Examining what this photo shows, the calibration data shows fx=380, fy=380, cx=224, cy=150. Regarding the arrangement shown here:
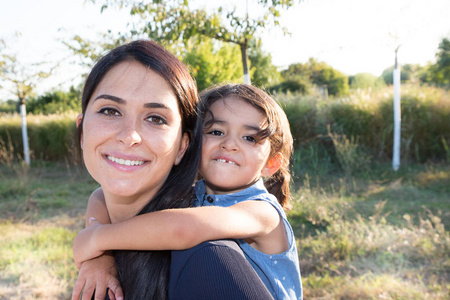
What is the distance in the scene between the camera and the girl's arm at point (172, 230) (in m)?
1.15

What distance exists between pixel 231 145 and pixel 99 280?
0.82 m

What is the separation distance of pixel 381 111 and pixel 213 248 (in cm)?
937

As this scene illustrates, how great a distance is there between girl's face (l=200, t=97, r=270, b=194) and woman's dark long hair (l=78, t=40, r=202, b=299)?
31cm

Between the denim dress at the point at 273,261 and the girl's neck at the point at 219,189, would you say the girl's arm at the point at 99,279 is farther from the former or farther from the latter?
the girl's neck at the point at 219,189

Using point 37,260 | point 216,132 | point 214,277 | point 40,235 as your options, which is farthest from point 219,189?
point 40,235

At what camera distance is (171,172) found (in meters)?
1.52

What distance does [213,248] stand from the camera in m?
0.99

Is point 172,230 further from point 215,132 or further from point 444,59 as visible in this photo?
point 444,59

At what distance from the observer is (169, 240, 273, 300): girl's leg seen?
884 mm

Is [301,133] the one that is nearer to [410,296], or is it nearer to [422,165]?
[422,165]

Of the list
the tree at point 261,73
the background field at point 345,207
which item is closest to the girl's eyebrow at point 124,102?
the tree at point 261,73

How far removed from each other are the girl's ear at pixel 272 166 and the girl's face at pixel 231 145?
247 millimetres

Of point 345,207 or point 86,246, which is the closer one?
point 86,246

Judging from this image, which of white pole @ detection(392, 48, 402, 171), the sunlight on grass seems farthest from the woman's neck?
white pole @ detection(392, 48, 402, 171)
